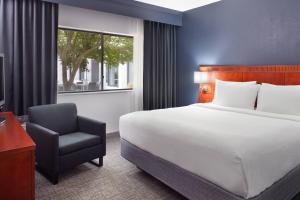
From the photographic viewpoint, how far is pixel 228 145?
1786 mm

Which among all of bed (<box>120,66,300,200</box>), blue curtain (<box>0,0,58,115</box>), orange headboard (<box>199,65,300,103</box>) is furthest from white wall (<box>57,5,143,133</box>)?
bed (<box>120,66,300,200</box>)

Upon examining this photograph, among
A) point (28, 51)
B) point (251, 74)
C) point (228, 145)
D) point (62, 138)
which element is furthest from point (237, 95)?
point (28, 51)

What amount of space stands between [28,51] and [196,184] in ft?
9.61

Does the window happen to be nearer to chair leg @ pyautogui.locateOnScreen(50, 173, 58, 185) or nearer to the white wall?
the white wall

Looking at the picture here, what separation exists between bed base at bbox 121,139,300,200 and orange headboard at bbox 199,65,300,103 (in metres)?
1.67

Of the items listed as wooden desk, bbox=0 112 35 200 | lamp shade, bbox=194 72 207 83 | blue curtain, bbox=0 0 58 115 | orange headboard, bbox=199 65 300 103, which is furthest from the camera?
lamp shade, bbox=194 72 207 83

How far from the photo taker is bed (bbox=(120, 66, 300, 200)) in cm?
172

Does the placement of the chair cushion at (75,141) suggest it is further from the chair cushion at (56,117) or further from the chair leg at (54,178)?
the chair leg at (54,178)

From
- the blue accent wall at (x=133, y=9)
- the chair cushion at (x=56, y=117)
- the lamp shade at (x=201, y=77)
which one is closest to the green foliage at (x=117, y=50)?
the blue accent wall at (x=133, y=9)

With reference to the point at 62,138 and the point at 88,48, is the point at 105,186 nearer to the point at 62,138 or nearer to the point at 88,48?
the point at 62,138

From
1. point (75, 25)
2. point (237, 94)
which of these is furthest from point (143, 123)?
point (75, 25)

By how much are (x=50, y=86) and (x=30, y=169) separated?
2219mm

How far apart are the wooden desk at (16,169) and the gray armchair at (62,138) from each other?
2.90 ft

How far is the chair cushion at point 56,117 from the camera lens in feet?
9.48
